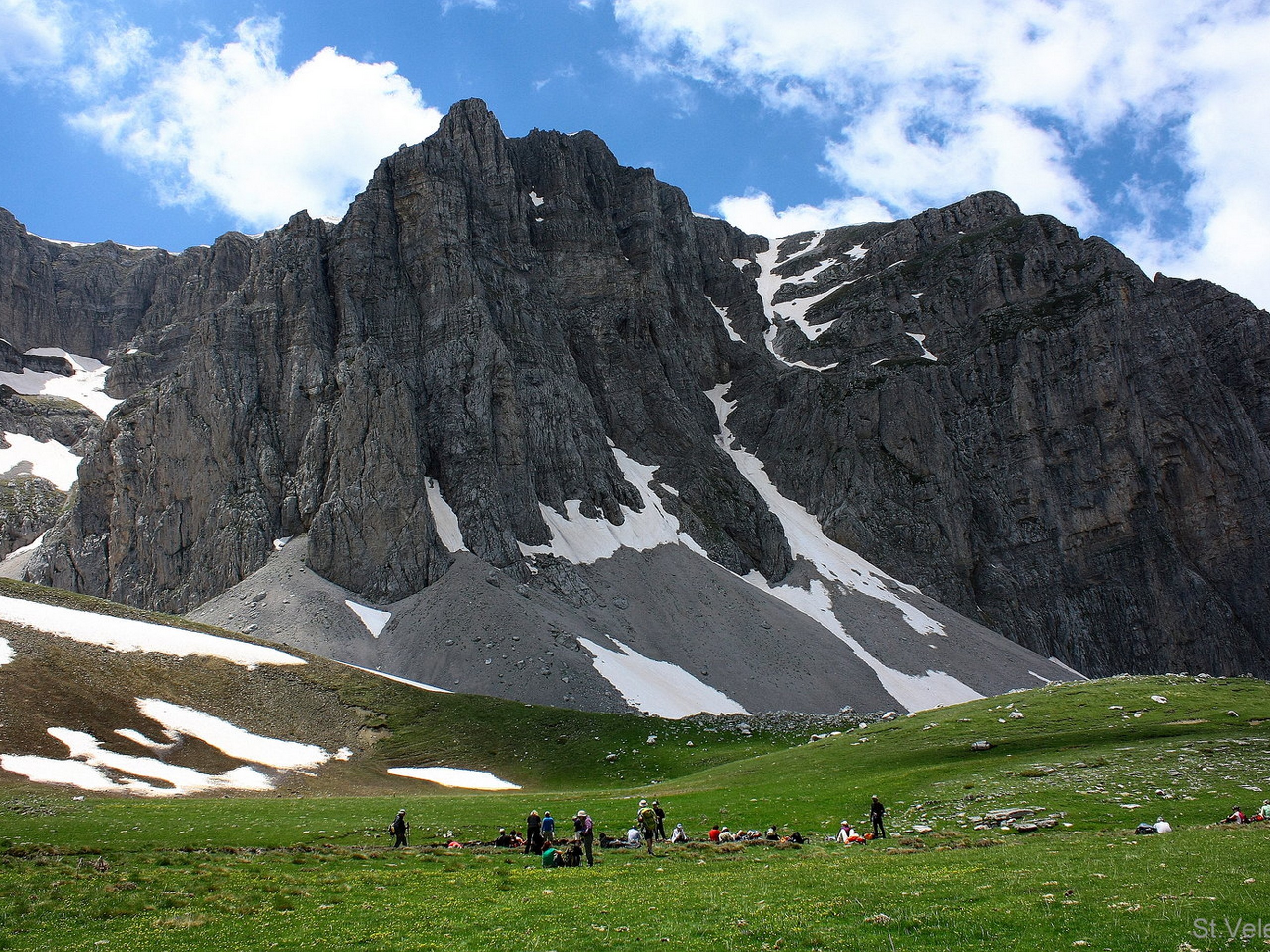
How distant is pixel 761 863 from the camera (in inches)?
763

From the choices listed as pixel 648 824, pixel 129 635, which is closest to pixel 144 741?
pixel 129 635

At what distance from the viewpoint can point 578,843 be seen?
2045 centimetres

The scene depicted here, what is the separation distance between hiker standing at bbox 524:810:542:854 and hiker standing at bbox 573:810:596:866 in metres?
1.08

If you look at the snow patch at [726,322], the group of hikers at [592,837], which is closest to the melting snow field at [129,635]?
the group of hikers at [592,837]

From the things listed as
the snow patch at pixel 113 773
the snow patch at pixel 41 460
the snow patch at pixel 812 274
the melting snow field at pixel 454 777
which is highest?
the snow patch at pixel 812 274

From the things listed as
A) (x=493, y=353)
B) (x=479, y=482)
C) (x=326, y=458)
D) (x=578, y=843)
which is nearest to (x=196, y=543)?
(x=326, y=458)

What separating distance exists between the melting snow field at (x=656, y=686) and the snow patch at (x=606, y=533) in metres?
16.8

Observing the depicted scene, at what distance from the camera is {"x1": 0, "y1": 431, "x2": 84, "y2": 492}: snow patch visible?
13625 cm

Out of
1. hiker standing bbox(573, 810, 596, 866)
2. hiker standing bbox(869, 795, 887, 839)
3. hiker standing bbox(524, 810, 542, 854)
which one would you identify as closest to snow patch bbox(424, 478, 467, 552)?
hiker standing bbox(524, 810, 542, 854)

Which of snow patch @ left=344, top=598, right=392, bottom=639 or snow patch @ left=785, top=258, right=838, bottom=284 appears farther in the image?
snow patch @ left=785, top=258, right=838, bottom=284

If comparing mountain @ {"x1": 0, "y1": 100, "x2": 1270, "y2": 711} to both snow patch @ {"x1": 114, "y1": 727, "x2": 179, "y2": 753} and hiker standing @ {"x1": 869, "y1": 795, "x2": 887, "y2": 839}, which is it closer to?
snow patch @ {"x1": 114, "y1": 727, "x2": 179, "y2": 753}

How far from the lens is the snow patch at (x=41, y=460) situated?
13625 centimetres

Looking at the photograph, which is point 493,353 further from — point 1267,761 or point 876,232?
point 876,232

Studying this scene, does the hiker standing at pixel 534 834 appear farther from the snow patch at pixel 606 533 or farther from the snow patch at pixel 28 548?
the snow patch at pixel 28 548
